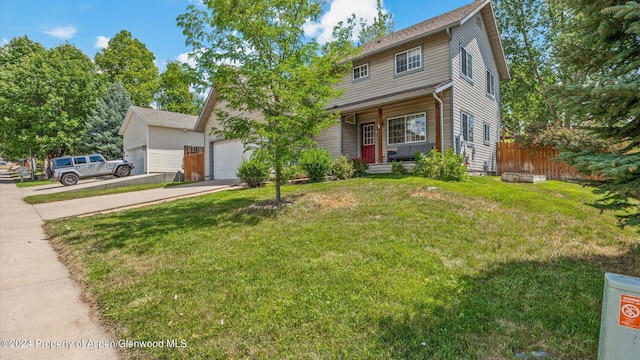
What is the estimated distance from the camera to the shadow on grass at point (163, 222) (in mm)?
5719

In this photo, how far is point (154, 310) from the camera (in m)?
3.27

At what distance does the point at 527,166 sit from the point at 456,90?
18.2 feet

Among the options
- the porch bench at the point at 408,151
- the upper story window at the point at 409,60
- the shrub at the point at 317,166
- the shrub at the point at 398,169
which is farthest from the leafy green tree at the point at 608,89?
the upper story window at the point at 409,60

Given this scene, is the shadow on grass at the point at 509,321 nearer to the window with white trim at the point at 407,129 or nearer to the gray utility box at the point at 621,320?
the gray utility box at the point at 621,320

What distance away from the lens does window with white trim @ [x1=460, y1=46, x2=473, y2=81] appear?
13.6 metres

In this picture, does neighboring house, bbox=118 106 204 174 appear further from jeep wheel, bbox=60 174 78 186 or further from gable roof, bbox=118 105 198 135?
jeep wheel, bbox=60 174 78 186

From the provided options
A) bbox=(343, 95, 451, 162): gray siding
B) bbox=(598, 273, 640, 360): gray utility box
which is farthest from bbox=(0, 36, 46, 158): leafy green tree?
bbox=(598, 273, 640, 360): gray utility box

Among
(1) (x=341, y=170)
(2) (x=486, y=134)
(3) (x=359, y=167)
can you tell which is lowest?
(1) (x=341, y=170)

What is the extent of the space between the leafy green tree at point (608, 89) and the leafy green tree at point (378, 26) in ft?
100

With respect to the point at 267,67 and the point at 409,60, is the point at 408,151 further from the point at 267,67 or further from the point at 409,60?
the point at 267,67

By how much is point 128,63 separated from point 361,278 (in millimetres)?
46288

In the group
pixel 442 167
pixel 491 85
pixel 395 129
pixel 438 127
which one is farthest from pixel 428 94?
pixel 491 85

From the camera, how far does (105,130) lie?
27.4 metres

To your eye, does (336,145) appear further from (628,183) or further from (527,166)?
(628,183)
